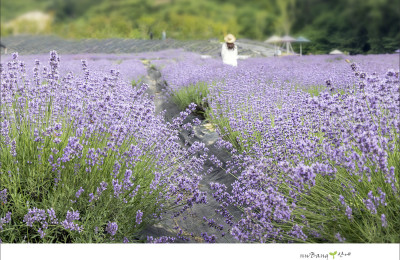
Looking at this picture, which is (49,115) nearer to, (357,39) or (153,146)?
(153,146)

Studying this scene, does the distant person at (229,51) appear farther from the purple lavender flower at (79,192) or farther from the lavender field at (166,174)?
the purple lavender flower at (79,192)

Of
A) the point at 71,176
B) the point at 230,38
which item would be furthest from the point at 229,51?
the point at 71,176

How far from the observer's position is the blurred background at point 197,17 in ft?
11.5

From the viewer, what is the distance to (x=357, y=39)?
3.97 meters

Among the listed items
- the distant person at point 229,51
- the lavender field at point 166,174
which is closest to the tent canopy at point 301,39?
the distant person at point 229,51

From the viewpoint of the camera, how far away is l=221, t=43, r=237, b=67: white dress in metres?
4.62

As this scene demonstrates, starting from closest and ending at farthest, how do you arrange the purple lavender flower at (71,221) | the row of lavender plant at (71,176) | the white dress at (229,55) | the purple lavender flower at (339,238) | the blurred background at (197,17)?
the purple lavender flower at (339,238) < the purple lavender flower at (71,221) < the row of lavender plant at (71,176) < the blurred background at (197,17) < the white dress at (229,55)

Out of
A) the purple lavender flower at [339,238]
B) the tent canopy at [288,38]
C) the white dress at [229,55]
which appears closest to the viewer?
the purple lavender flower at [339,238]

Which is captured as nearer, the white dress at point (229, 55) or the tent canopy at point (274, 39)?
the tent canopy at point (274, 39)

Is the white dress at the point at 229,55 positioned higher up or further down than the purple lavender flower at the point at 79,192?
higher up

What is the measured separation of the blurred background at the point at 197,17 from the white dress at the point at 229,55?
29.3 inches

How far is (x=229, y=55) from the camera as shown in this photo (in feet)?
15.9

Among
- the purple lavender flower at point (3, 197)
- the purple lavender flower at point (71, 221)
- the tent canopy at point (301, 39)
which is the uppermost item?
the tent canopy at point (301, 39)

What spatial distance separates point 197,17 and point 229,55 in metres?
1.33
